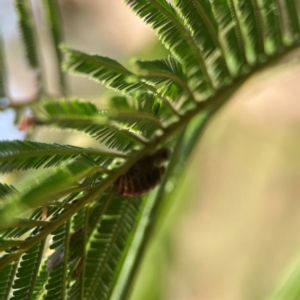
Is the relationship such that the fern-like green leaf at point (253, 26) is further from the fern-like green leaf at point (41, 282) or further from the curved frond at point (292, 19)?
the fern-like green leaf at point (41, 282)

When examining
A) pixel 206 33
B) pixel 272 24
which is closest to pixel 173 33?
pixel 206 33

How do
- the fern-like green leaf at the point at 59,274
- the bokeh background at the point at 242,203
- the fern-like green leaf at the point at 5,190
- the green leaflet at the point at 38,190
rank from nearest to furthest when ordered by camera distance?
the green leaflet at the point at 38,190 < the fern-like green leaf at the point at 5,190 < the fern-like green leaf at the point at 59,274 < the bokeh background at the point at 242,203

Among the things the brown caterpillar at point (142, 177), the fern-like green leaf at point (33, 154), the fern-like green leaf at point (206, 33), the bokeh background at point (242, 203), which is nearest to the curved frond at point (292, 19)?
the fern-like green leaf at point (206, 33)

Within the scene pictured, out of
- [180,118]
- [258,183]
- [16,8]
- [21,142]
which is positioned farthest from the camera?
[258,183]

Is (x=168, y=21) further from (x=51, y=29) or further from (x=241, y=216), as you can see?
(x=241, y=216)

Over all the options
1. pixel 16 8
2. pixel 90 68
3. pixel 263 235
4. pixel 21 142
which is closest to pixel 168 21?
pixel 90 68
